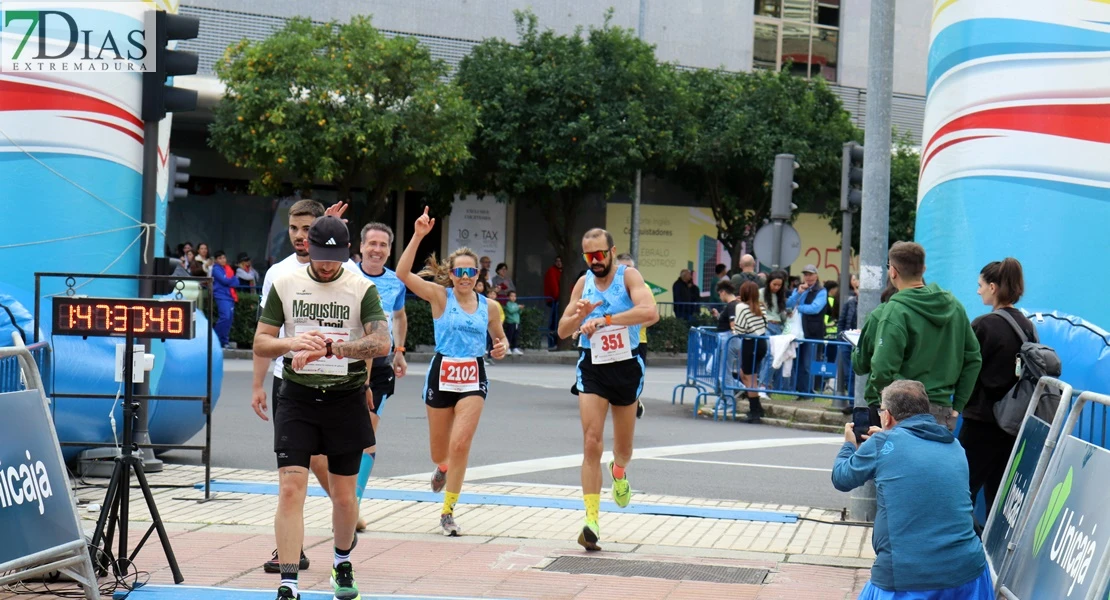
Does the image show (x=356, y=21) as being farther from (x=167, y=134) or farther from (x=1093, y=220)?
(x=1093, y=220)

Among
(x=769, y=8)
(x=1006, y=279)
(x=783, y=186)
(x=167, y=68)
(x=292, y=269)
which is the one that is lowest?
(x=292, y=269)

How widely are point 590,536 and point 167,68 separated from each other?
15.3 ft

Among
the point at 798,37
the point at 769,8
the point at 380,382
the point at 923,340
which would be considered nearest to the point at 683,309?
the point at 798,37

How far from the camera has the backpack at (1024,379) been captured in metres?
7.09

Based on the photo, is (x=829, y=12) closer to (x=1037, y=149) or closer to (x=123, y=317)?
(x=1037, y=149)

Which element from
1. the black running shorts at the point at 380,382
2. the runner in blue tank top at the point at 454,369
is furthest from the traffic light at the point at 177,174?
the black running shorts at the point at 380,382

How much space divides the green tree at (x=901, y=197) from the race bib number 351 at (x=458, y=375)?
1021 inches

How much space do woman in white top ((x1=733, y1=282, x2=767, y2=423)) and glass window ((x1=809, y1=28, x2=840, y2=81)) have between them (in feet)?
66.8

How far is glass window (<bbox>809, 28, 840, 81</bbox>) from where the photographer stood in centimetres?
3631

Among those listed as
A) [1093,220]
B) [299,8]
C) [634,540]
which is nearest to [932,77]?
[1093,220]

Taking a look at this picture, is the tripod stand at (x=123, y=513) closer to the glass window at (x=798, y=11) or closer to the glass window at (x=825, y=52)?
the glass window at (x=798, y=11)

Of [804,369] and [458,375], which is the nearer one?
[458,375]

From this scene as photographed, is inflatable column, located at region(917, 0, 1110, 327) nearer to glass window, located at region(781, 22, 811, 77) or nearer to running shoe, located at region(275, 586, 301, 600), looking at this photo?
running shoe, located at region(275, 586, 301, 600)

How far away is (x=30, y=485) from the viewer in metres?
5.92
